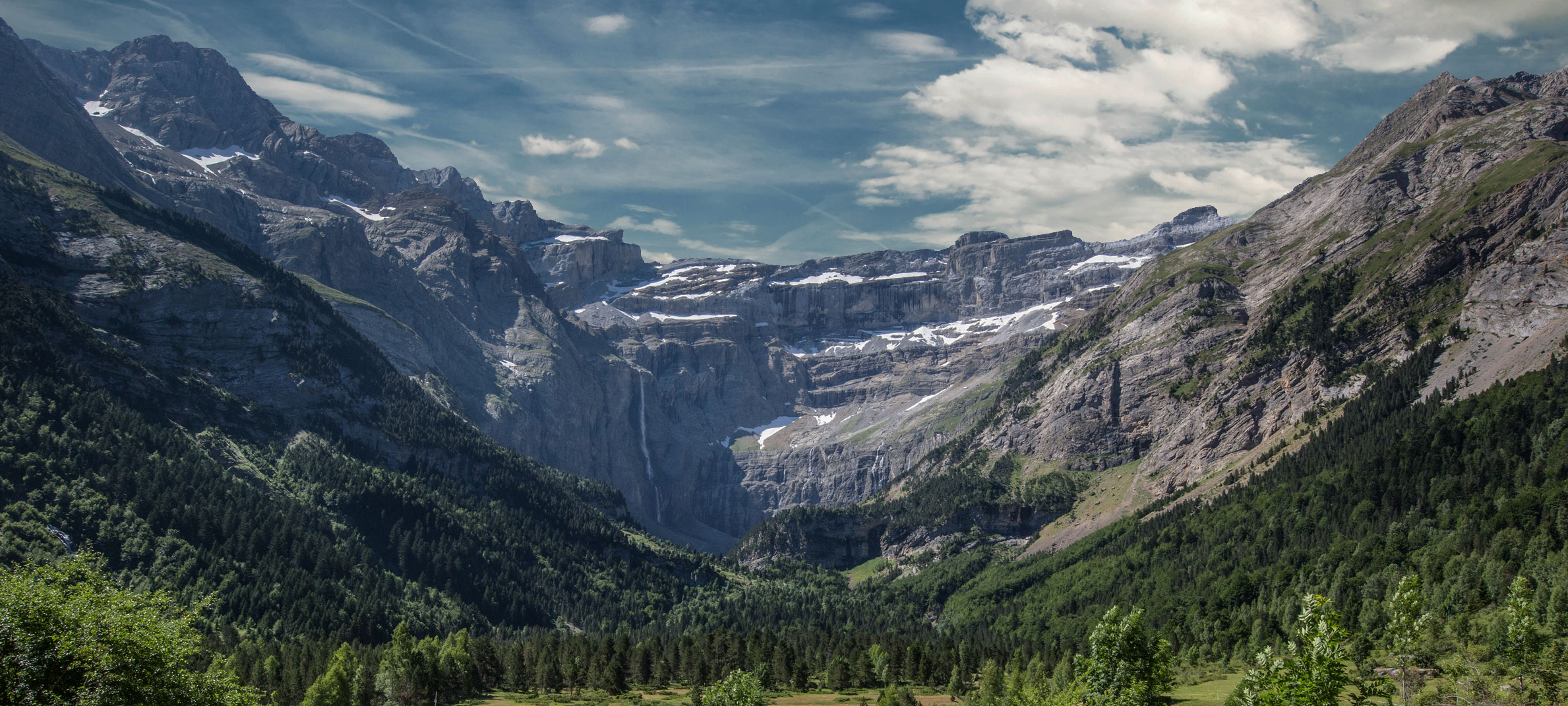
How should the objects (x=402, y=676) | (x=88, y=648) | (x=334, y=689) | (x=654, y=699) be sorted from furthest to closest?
(x=654, y=699) → (x=402, y=676) → (x=334, y=689) → (x=88, y=648)

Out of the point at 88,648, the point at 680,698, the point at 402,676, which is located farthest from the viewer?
the point at 680,698

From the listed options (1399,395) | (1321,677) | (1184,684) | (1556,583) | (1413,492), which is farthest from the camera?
(1399,395)

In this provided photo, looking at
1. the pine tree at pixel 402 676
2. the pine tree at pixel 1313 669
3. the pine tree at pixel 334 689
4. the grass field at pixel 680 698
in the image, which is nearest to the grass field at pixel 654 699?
the grass field at pixel 680 698

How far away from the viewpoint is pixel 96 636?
41250 mm

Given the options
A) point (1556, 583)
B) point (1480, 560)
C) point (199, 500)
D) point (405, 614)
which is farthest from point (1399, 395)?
point (199, 500)

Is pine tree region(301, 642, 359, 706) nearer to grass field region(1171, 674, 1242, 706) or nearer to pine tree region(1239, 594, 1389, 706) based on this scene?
grass field region(1171, 674, 1242, 706)

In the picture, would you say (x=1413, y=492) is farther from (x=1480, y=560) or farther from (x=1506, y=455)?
(x=1480, y=560)

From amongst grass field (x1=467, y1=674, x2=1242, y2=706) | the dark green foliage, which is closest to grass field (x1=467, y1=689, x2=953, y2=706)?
grass field (x1=467, y1=674, x2=1242, y2=706)

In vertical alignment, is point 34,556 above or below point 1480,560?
below

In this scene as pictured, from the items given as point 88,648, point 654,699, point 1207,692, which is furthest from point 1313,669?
point 654,699

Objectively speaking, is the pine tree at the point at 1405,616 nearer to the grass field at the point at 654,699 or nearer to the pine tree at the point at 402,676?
the grass field at the point at 654,699

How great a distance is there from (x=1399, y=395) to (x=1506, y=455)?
45340 millimetres

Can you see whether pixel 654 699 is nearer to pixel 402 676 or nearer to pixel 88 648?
pixel 402 676

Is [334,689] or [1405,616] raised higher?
[1405,616]
